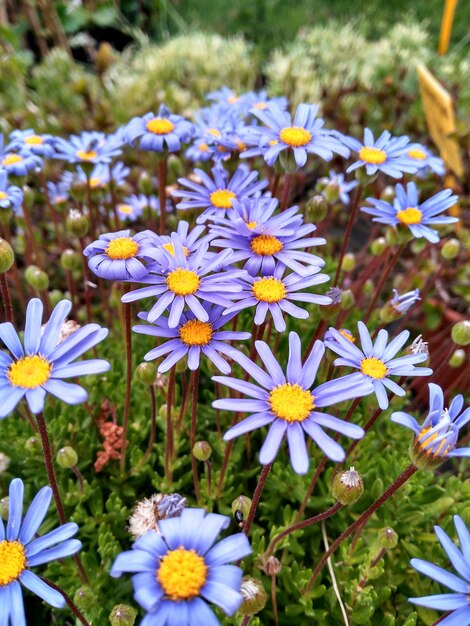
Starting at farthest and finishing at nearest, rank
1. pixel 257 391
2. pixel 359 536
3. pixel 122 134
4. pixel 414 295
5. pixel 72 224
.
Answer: pixel 122 134 → pixel 72 224 → pixel 414 295 → pixel 359 536 → pixel 257 391

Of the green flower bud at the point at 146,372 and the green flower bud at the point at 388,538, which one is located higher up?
the green flower bud at the point at 146,372

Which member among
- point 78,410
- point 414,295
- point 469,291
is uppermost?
point 414,295

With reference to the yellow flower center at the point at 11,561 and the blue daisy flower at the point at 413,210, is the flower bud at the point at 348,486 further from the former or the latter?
the blue daisy flower at the point at 413,210

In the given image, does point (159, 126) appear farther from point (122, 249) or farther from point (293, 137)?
point (122, 249)

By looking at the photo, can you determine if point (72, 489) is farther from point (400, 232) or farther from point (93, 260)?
point (400, 232)

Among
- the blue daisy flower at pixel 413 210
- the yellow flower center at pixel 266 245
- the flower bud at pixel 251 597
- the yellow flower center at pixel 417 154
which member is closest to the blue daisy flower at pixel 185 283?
the yellow flower center at pixel 266 245

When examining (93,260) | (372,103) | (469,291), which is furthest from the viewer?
(372,103)

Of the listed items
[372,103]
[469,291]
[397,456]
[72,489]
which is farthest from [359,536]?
[372,103]
